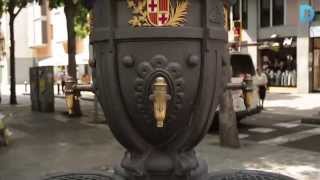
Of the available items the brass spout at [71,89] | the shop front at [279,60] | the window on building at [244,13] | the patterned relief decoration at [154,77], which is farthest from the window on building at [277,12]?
the patterned relief decoration at [154,77]

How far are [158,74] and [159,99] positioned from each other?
0.20m

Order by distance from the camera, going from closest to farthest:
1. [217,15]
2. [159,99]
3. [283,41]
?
[159,99]
[217,15]
[283,41]

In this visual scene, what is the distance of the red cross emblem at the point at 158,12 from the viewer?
119 inches

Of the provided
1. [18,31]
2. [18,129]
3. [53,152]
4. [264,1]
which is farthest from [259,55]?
[18,31]

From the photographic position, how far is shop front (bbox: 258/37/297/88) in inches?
1066

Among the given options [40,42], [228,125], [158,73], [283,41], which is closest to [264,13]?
[283,41]

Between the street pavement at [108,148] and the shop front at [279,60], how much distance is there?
10981 mm

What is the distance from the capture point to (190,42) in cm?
307

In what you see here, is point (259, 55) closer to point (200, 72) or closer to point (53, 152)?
point (53, 152)

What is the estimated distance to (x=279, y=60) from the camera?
2795 cm

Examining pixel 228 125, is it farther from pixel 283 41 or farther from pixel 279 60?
pixel 279 60

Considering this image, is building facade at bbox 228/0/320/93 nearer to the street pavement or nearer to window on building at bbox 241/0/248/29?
window on building at bbox 241/0/248/29

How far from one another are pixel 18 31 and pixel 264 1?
33956 mm

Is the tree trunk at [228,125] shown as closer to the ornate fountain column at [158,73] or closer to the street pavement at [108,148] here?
the street pavement at [108,148]
